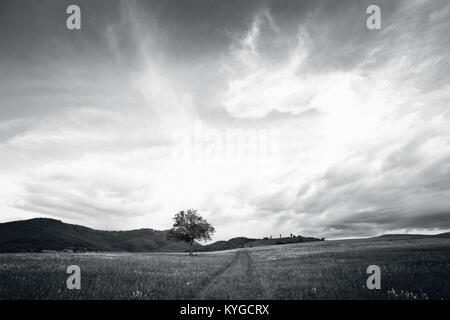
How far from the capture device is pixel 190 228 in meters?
72.8

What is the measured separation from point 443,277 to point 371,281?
377cm

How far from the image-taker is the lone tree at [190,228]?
7238 centimetres

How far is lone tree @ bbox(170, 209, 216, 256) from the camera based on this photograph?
7238 centimetres

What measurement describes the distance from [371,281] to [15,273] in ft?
58.1
